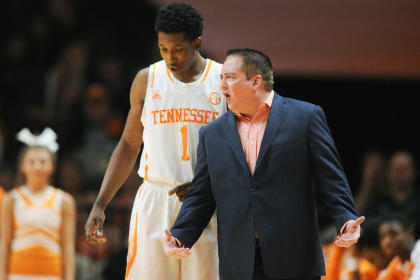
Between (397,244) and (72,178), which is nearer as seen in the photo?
(397,244)

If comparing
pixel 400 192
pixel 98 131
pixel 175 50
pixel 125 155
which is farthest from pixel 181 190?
pixel 98 131

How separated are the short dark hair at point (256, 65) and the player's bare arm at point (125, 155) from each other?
27.3 inches

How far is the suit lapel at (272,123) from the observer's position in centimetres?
A: 392

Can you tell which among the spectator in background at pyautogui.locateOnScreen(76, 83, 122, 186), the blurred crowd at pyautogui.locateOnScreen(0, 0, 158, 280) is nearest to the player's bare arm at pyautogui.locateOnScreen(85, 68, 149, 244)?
the blurred crowd at pyautogui.locateOnScreen(0, 0, 158, 280)

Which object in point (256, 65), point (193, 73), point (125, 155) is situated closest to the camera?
point (256, 65)

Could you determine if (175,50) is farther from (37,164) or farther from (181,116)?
(37,164)

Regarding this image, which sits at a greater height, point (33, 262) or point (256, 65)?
point (256, 65)

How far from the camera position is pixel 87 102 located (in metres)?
9.31

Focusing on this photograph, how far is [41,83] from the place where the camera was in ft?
31.1

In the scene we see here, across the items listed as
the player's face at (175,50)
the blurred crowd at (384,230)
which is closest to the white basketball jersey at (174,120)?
the player's face at (175,50)

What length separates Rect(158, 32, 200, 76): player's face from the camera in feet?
14.1

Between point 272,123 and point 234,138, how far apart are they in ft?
0.72

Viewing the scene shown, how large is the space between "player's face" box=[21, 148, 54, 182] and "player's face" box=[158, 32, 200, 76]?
9.15ft

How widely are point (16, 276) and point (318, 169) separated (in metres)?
3.61
